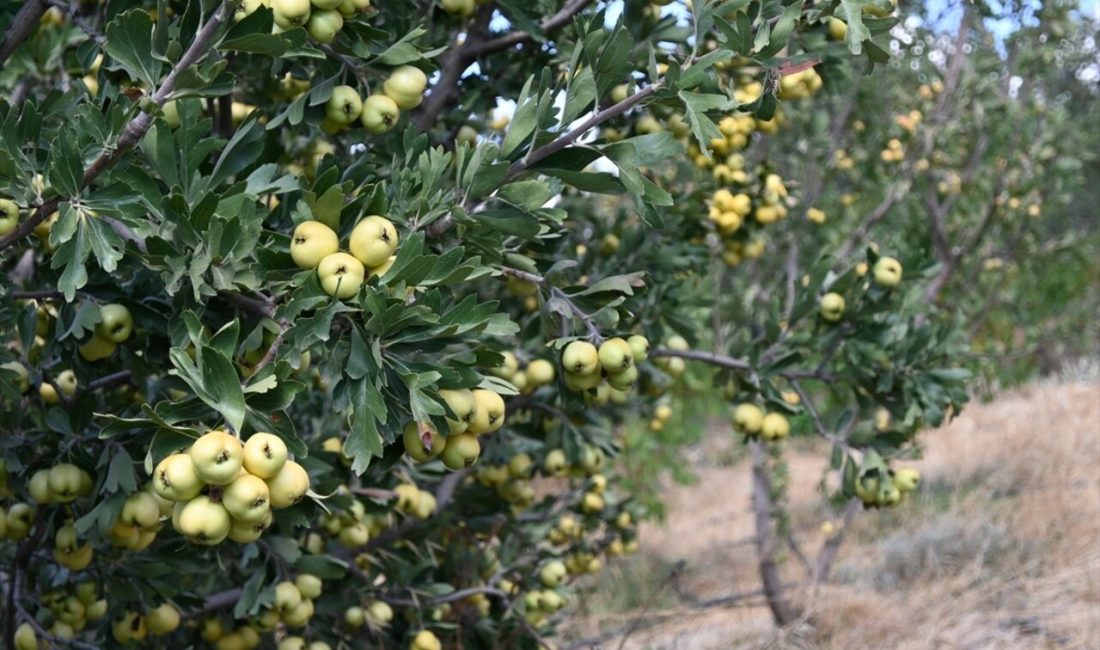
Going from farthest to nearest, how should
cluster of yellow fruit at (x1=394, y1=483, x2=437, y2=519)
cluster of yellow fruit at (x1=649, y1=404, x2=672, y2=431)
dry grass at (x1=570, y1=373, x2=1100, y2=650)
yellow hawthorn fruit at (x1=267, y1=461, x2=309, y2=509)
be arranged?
cluster of yellow fruit at (x1=649, y1=404, x2=672, y2=431) → dry grass at (x1=570, y1=373, x2=1100, y2=650) → cluster of yellow fruit at (x1=394, y1=483, x2=437, y2=519) → yellow hawthorn fruit at (x1=267, y1=461, x2=309, y2=509)

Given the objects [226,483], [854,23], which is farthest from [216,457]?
[854,23]

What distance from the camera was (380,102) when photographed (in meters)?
2.21

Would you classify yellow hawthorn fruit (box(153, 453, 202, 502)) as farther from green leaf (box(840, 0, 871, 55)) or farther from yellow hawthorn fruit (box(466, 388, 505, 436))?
green leaf (box(840, 0, 871, 55))

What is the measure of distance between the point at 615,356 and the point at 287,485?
0.75 meters

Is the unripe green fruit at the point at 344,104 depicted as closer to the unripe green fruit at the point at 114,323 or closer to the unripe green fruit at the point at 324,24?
the unripe green fruit at the point at 324,24

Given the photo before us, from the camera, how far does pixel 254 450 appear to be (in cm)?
160

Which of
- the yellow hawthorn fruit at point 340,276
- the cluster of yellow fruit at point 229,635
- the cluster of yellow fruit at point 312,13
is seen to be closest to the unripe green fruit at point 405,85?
the cluster of yellow fruit at point 312,13

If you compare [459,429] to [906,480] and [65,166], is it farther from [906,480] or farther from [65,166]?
[906,480]

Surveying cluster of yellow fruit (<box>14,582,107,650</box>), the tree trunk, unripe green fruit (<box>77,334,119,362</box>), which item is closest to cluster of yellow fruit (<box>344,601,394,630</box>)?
cluster of yellow fruit (<box>14,582,107,650</box>)

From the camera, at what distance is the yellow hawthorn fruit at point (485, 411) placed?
197 centimetres

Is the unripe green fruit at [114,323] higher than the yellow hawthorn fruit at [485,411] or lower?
lower

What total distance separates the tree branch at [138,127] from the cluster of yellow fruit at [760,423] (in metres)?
1.80

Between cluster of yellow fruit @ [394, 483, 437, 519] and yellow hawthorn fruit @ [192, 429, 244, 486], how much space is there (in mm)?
1449

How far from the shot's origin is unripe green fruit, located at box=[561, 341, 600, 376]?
213 cm
